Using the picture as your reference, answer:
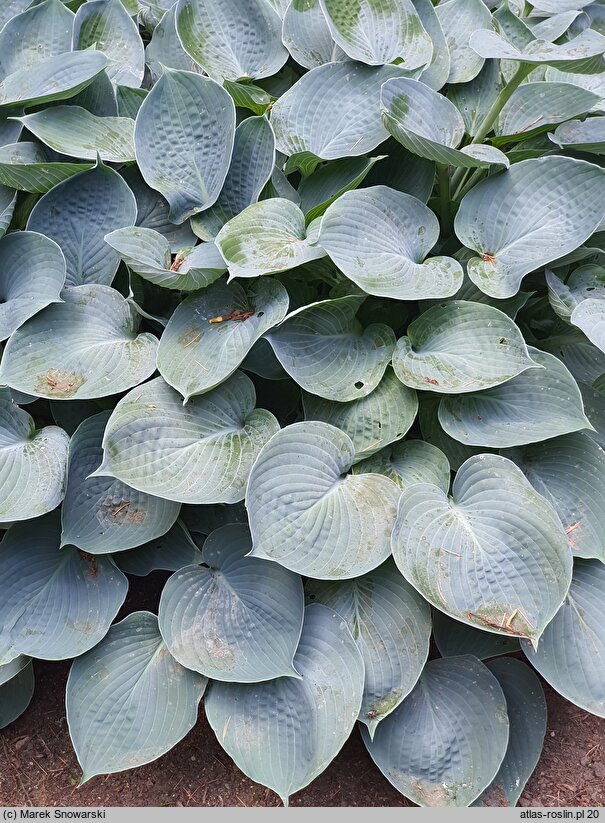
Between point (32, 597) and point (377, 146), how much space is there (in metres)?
1.42

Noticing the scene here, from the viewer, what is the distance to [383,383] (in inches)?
63.7

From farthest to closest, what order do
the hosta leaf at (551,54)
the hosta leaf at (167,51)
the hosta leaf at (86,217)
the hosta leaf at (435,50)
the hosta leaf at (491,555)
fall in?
the hosta leaf at (167,51) → the hosta leaf at (435,50) → the hosta leaf at (86,217) → the hosta leaf at (551,54) → the hosta leaf at (491,555)

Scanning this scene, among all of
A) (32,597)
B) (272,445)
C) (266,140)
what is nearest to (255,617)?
(272,445)

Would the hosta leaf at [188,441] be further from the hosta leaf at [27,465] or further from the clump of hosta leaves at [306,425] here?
the hosta leaf at [27,465]

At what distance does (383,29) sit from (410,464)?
1286 millimetres

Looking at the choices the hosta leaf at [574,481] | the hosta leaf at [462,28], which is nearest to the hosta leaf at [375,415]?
the hosta leaf at [574,481]

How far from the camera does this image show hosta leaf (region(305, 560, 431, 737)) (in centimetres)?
146

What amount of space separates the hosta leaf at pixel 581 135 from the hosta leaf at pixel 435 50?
0.37 meters

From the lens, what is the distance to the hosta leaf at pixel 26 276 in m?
1.57

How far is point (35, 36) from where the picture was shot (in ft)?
6.66

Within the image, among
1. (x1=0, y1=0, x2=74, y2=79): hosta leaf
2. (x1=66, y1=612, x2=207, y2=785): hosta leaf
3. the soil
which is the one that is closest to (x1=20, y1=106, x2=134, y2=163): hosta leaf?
(x1=0, y1=0, x2=74, y2=79): hosta leaf

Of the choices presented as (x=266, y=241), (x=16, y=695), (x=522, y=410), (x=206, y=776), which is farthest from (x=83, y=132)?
(x=206, y=776)

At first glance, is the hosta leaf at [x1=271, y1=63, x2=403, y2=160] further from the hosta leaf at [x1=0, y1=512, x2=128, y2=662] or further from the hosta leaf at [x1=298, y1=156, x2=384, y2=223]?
the hosta leaf at [x1=0, y1=512, x2=128, y2=662]

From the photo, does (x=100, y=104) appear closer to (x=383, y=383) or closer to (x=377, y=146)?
(x=377, y=146)
